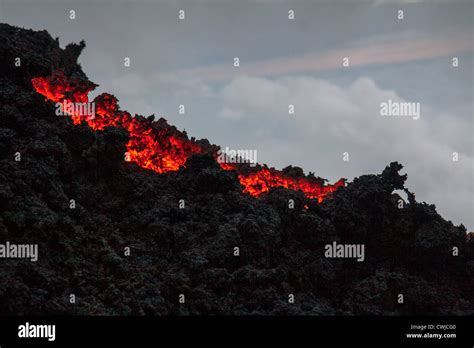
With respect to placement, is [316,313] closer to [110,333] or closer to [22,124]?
[110,333]

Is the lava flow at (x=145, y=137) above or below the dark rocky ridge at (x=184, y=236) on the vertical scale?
above

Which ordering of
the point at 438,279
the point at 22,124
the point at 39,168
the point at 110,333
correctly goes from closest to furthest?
the point at 110,333, the point at 39,168, the point at 22,124, the point at 438,279

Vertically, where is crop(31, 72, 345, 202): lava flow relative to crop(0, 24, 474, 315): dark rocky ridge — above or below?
above

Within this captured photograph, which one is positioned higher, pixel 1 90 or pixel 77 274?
pixel 1 90

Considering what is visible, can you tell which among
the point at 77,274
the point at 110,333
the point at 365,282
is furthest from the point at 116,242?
the point at 365,282

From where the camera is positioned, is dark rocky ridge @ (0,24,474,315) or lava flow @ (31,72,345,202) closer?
dark rocky ridge @ (0,24,474,315)
